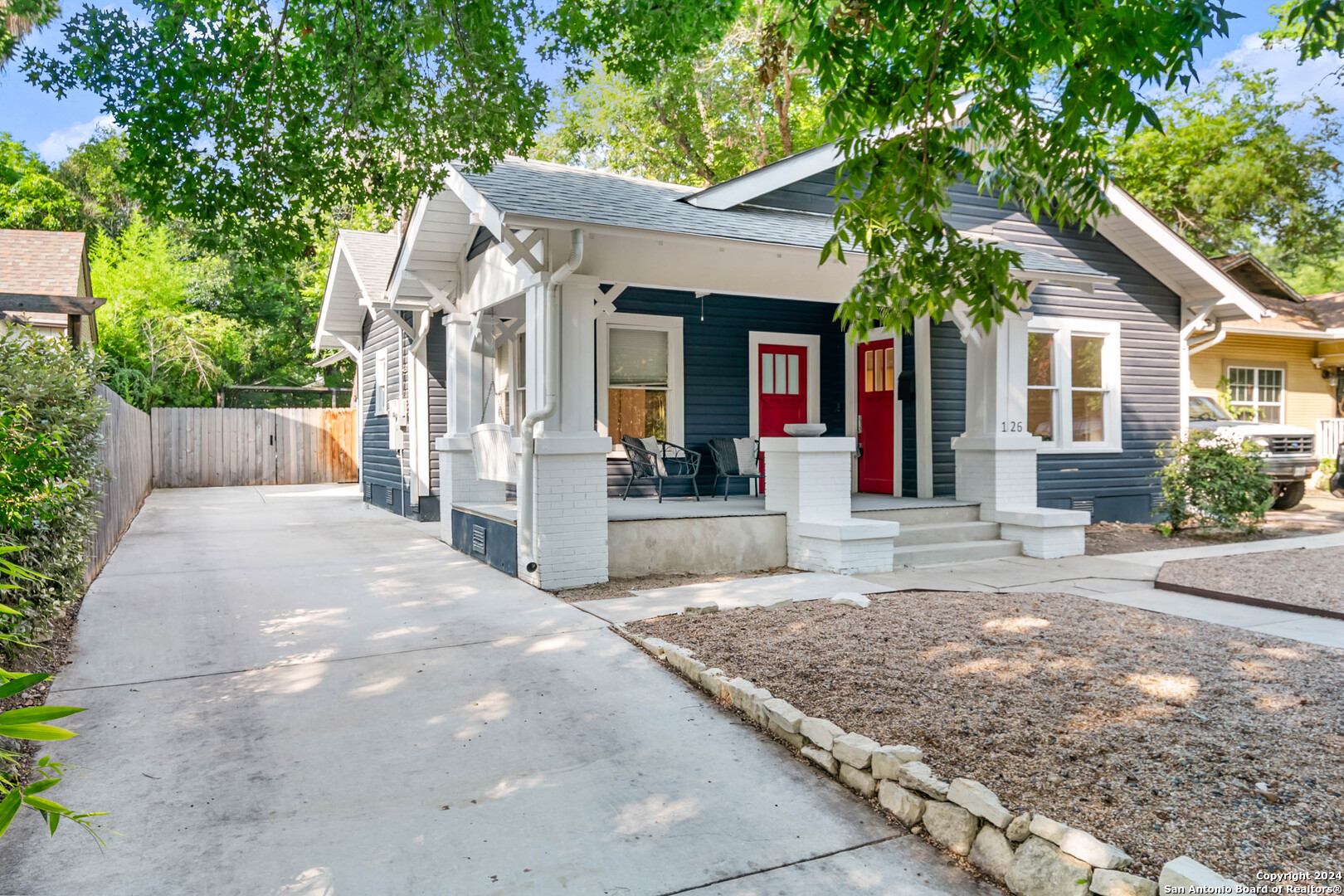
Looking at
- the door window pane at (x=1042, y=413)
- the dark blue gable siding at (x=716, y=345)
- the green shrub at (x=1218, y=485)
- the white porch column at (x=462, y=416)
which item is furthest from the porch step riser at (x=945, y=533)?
the white porch column at (x=462, y=416)

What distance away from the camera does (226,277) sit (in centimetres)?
2452

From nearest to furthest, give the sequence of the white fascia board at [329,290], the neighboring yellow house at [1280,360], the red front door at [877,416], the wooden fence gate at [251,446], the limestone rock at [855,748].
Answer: the limestone rock at [855,748] < the red front door at [877,416] < the white fascia board at [329,290] < the neighboring yellow house at [1280,360] < the wooden fence gate at [251,446]

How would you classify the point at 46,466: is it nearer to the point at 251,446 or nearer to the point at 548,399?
the point at 548,399

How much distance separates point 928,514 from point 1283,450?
6.91m

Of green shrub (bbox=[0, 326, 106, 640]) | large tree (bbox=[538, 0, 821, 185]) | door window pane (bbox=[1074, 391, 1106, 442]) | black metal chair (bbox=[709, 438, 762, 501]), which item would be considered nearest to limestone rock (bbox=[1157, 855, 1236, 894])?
green shrub (bbox=[0, 326, 106, 640])

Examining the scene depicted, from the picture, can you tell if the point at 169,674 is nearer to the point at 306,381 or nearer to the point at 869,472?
the point at 869,472

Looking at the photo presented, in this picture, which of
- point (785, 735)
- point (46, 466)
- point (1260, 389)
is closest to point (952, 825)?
point (785, 735)

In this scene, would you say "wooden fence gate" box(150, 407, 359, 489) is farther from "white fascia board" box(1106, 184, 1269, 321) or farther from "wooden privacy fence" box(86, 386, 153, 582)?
"white fascia board" box(1106, 184, 1269, 321)

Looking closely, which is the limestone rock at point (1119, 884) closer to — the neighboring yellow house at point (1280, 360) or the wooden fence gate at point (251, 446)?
the neighboring yellow house at point (1280, 360)

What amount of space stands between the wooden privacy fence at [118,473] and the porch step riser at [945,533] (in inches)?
254

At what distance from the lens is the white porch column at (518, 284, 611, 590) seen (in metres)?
6.59

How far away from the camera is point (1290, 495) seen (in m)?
12.3

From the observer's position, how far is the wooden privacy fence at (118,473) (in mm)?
7105

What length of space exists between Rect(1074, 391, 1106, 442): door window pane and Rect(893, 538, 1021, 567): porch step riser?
289 centimetres
